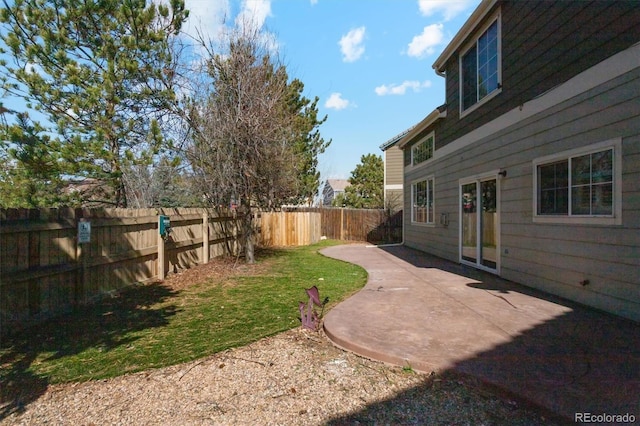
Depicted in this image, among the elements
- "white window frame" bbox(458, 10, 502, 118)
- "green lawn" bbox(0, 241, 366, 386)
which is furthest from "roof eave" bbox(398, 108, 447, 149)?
"green lawn" bbox(0, 241, 366, 386)

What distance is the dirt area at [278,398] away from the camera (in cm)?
248

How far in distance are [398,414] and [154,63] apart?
9.23 meters

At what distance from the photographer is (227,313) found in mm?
5090

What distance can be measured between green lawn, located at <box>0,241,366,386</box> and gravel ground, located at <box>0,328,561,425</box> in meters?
0.34

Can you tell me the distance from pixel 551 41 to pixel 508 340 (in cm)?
476

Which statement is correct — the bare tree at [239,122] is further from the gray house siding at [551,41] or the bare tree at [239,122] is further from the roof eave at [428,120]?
the gray house siding at [551,41]

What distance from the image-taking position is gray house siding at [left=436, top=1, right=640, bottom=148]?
4410 millimetres

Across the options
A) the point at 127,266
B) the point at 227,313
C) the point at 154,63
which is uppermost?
the point at 154,63

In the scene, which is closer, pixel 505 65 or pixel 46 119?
pixel 505 65

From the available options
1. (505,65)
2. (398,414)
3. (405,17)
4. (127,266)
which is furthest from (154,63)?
(398,414)

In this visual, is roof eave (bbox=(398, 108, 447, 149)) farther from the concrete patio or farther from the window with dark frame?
the concrete patio

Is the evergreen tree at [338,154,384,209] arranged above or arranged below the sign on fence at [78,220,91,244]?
above

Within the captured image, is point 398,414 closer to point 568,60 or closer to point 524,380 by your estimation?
point 524,380

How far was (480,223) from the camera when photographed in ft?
26.6
